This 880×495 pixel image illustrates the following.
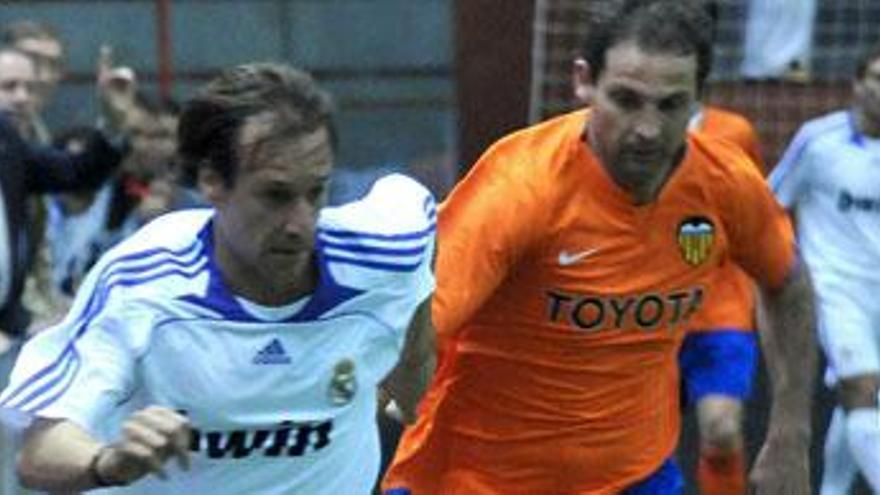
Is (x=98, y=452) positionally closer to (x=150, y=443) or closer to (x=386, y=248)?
(x=150, y=443)

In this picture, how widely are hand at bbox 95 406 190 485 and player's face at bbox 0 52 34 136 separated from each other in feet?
18.0

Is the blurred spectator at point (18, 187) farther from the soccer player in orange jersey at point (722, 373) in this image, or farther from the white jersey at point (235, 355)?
the white jersey at point (235, 355)

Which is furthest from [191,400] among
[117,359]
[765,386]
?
[765,386]

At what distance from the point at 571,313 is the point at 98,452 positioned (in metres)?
2.01

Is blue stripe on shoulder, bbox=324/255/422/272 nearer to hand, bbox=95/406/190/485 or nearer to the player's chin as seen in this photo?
the player's chin

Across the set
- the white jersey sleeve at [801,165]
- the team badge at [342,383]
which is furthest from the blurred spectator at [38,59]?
the team badge at [342,383]

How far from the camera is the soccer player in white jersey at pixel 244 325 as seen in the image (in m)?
5.11

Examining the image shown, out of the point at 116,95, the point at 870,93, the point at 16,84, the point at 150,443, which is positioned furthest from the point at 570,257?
the point at 870,93

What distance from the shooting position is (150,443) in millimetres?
4527

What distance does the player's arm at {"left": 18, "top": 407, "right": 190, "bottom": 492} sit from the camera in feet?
14.9

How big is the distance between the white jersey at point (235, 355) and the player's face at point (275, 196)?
13 centimetres

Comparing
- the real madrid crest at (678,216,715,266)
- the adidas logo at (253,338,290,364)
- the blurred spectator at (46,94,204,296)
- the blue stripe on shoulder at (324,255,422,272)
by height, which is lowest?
the blurred spectator at (46,94,204,296)

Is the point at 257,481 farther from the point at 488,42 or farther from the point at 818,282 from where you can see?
the point at 488,42

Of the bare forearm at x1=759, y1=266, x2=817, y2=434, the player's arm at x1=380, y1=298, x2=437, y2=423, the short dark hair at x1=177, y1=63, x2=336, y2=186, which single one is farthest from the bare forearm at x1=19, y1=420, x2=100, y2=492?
the bare forearm at x1=759, y1=266, x2=817, y2=434
